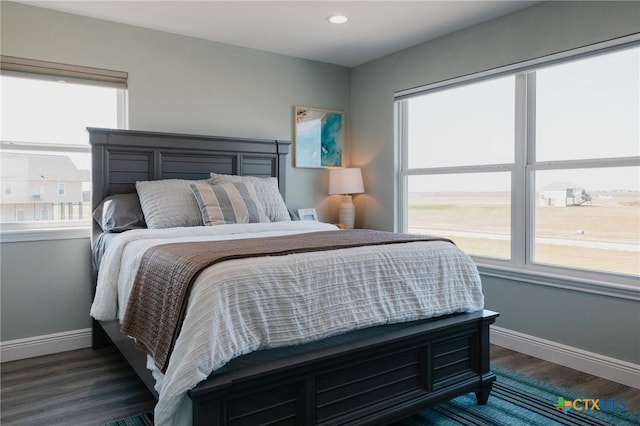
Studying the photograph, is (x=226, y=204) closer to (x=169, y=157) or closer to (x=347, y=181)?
(x=169, y=157)

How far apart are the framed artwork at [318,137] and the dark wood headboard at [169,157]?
0.94ft

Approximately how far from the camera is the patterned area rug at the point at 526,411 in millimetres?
2141

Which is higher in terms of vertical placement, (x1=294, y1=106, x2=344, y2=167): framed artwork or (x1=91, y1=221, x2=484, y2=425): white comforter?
(x1=294, y1=106, x2=344, y2=167): framed artwork

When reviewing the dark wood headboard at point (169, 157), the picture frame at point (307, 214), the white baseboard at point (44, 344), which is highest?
the dark wood headboard at point (169, 157)

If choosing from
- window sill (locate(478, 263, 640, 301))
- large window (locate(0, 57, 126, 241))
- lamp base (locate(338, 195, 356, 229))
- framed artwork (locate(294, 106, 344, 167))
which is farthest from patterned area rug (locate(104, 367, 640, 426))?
framed artwork (locate(294, 106, 344, 167))

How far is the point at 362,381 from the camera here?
1.88 m

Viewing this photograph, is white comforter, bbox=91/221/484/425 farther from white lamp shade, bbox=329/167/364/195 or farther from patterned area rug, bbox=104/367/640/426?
white lamp shade, bbox=329/167/364/195

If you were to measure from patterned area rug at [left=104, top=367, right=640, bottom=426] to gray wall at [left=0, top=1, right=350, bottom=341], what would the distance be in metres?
1.44

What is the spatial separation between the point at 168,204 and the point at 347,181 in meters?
1.84

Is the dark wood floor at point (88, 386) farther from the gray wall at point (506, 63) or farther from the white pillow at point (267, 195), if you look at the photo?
the white pillow at point (267, 195)

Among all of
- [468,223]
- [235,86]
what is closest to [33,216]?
[235,86]

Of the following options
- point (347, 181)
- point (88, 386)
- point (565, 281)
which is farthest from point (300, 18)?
point (88, 386)

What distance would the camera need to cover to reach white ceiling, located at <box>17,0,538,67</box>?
9.99 feet

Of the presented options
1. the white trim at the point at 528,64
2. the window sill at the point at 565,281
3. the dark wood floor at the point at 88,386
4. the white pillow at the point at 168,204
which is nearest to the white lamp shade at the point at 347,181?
the white trim at the point at 528,64
